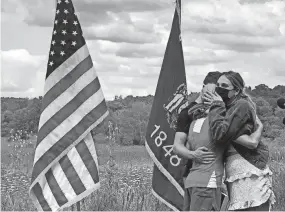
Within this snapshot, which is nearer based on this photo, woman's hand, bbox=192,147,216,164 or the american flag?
woman's hand, bbox=192,147,216,164

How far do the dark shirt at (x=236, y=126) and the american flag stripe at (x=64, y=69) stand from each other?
2.62 m

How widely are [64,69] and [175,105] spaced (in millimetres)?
1306

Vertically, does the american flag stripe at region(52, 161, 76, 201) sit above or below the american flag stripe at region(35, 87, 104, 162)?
below

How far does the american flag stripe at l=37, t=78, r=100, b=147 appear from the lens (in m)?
6.86

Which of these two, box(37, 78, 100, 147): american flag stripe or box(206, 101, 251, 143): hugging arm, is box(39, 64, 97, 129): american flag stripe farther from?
box(206, 101, 251, 143): hugging arm

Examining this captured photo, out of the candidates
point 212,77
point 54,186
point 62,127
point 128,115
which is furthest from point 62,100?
point 128,115

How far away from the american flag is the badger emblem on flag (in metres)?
0.82

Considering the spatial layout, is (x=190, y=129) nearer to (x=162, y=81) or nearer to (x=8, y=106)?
(x=162, y=81)

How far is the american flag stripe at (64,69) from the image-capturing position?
690cm

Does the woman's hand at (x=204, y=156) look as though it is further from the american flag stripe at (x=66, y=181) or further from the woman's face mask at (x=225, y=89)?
the american flag stripe at (x=66, y=181)

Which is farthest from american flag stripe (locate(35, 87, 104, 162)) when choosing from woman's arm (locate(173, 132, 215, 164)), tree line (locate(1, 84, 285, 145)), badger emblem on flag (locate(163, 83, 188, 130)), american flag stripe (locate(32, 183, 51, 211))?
tree line (locate(1, 84, 285, 145))

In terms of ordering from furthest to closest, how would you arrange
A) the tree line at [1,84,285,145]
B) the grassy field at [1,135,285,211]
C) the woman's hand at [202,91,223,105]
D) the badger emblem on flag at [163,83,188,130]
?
1. the tree line at [1,84,285,145]
2. the grassy field at [1,135,285,211]
3. the badger emblem on flag at [163,83,188,130]
4. the woman's hand at [202,91,223,105]

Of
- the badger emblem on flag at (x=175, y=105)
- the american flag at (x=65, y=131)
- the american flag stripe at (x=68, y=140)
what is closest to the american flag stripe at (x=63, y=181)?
the american flag at (x=65, y=131)

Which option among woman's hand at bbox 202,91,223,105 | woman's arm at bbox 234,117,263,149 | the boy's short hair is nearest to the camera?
woman's arm at bbox 234,117,263,149
